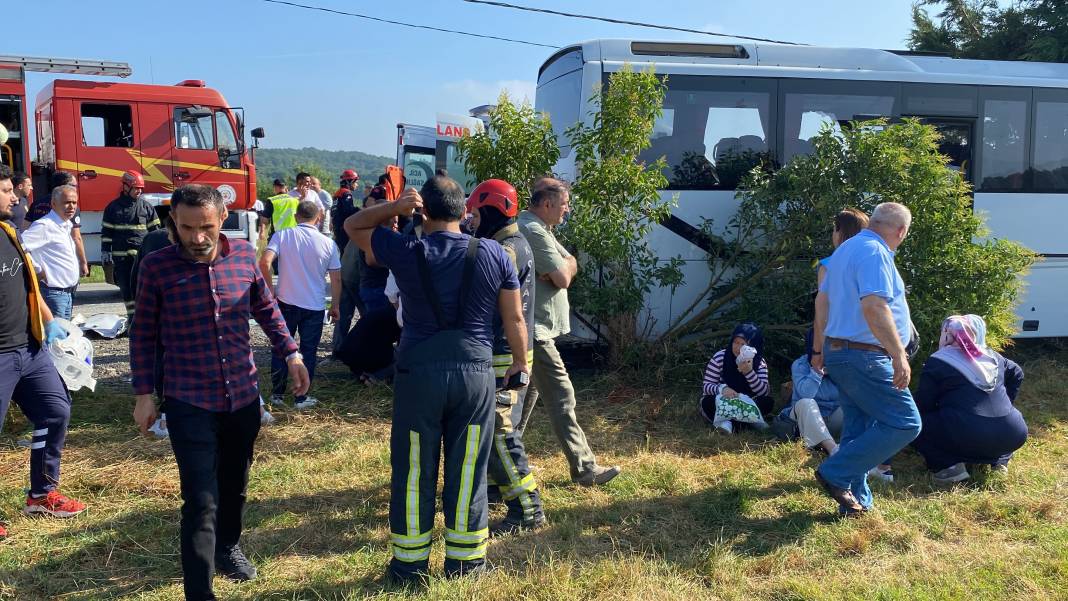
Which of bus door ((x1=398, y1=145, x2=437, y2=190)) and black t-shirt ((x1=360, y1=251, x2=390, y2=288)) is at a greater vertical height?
bus door ((x1=398, y1=145, x2=437, y2=190))

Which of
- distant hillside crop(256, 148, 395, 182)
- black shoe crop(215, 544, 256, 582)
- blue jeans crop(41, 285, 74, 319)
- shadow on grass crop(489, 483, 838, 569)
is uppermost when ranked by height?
distant hillside crop(256, 148, 395, 182)

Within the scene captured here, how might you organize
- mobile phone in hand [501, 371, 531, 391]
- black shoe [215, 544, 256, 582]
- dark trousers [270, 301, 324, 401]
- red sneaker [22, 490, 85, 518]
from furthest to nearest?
1. dark trousers [270, 301, 324, 401]
2. red sneaker [22, 490, 85, 518]
3. mobile phone in hand [501, 371, 531, 391]
4. black shoe [215, 544, 256, 582]

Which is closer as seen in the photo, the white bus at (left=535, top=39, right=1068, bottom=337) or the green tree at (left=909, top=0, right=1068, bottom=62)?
the white bus at (left=535, top=39, right=1068, bottom=337)

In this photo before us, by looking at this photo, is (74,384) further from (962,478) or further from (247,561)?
(962,478)

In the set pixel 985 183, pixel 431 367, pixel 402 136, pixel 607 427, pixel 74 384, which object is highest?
pixel 402 136

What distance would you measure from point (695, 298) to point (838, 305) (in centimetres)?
357

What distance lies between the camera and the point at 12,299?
13.4 ft

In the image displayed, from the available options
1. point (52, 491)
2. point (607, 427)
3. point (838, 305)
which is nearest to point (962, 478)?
point (838, 305)

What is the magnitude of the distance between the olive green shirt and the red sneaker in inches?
106

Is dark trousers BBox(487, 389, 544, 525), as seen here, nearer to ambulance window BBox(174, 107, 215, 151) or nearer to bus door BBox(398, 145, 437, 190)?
ambulance window BBox(174, 107, 215, 151)

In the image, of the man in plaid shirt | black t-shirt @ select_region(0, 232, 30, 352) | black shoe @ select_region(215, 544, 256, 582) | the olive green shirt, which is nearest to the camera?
the man in plaid shirt

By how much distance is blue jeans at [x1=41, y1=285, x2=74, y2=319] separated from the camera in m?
6.40

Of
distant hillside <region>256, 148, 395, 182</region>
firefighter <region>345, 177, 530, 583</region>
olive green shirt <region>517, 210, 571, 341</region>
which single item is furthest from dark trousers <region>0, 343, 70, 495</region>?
distant hillside <region>256, 148, 395, 182</region>

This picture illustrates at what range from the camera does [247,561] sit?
376cm
